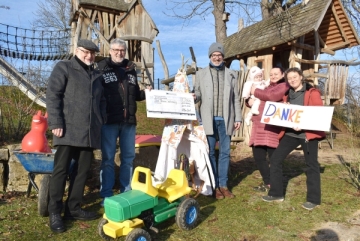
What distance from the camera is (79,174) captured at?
12.3 feet

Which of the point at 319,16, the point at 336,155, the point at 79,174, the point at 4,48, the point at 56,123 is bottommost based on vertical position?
the point at 336,155

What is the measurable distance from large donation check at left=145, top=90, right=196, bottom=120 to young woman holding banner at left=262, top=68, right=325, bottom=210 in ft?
4.44

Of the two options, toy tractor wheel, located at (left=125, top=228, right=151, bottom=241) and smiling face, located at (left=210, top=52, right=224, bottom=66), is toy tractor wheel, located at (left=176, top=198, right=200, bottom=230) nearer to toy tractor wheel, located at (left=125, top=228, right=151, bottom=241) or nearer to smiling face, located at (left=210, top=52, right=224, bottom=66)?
toy tractor wheel, located at (left=125, top=228, right=151, bottom=241)

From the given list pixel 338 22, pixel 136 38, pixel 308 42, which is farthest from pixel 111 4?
pixel 338 22

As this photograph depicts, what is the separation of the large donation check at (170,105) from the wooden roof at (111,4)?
41.0 ft

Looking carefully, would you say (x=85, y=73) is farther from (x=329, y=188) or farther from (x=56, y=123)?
(x=329, y=188)

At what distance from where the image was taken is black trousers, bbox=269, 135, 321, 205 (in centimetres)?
432

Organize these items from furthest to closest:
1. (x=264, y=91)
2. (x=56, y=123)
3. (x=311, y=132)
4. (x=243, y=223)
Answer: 1. (x=264, y=91)
2. (x=311, y=132)
3. (x=243, y=223)
4. (x=56, y=123)

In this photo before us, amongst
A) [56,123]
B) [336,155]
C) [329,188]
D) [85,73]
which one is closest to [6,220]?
[56,123]

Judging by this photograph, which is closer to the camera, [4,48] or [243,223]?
[243,223]

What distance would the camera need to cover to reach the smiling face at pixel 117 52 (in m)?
4.08

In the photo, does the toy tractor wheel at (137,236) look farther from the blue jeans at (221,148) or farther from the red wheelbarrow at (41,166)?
the blue jeans at (221,148)

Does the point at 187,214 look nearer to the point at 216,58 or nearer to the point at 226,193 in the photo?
the point at 226,193

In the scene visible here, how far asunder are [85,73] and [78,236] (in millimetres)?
1819
